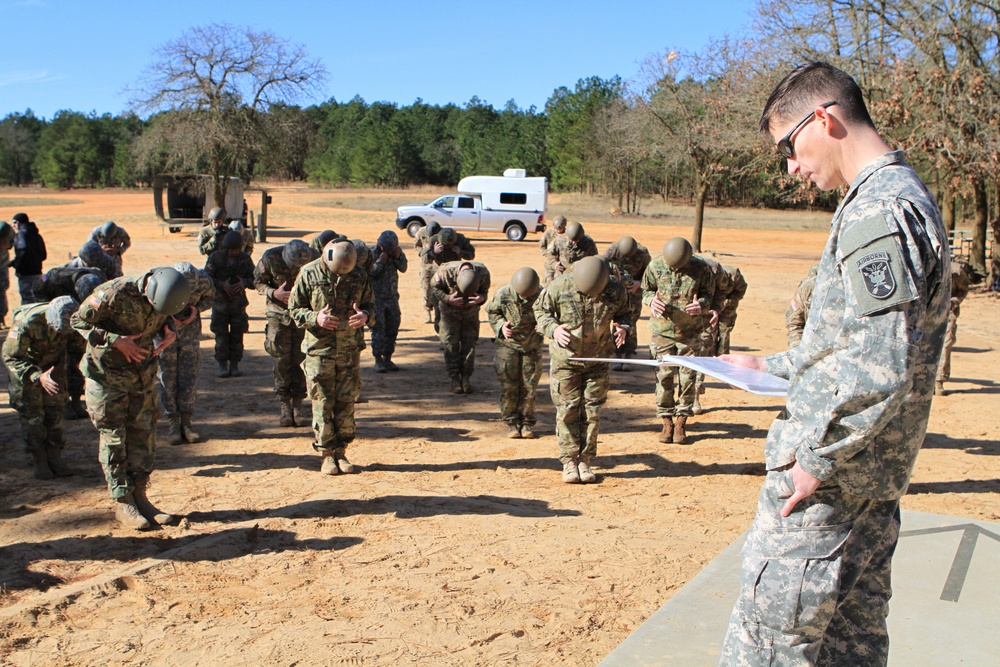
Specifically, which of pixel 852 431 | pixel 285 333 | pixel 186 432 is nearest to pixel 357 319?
pixel 285 333

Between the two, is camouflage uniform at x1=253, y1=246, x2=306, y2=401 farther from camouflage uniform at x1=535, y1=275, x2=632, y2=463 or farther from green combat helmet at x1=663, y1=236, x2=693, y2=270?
green combat helmet at x1=663, y1=236, x2=693, y2=270

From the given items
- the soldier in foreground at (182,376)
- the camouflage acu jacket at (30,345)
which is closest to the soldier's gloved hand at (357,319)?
the soldier in foreground at (182,376)

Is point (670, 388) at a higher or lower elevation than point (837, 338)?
lower

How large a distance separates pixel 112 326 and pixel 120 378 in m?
0.35

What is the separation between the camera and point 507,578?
211 inches

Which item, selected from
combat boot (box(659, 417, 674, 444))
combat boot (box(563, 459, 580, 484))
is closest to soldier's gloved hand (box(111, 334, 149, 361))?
combat boot (box(563, 459, 580, 484))

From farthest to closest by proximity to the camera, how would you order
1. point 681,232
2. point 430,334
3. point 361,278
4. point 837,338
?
point 681,232
point 430,334
point 361,278
point 837,338

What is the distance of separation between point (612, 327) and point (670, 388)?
→ 53.6 inches

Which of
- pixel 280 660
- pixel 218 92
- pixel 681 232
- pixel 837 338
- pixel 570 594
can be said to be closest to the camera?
pixel 837 338

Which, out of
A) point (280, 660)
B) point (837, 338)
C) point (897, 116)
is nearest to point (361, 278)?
point (280, 660)

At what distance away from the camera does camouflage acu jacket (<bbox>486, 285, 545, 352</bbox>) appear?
332 inches

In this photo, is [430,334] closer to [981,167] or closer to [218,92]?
[981,167]

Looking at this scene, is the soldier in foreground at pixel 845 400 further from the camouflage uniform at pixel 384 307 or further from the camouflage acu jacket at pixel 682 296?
the camouflage uniform at pixel 384 307

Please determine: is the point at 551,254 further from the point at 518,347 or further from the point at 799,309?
the point at 799,309
